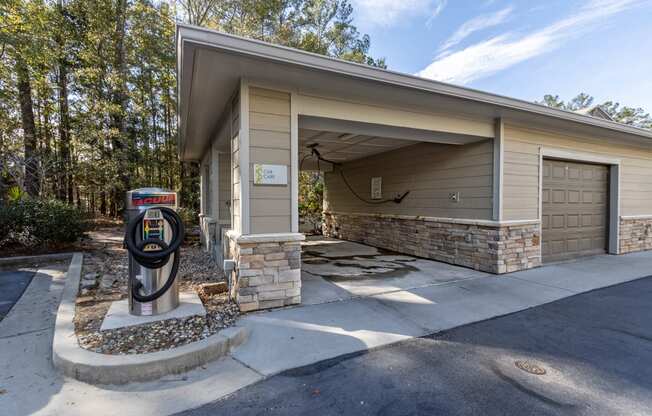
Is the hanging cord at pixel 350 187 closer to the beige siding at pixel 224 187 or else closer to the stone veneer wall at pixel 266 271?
the beige siding at pixel 224 187

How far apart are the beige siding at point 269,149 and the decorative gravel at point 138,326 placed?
0.96 meters

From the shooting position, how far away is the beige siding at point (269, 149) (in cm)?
331

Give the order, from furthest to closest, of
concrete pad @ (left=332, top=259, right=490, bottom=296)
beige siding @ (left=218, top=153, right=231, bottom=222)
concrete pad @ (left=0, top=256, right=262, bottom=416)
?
beige siding @ (left=218, top=153, right=231, bottom=222) → concrete pad @ (left=332, top=259, right=490, bottom=296) → concrete pad @ (left=0, top=256, right=262, bottom=416)

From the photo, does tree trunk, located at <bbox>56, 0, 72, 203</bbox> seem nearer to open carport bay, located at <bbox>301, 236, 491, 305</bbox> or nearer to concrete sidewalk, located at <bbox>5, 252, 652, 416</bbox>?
concrete sidewalk, located at <bbox>5, 252, 652, 416</bbox>

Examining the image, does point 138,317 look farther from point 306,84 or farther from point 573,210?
point 573,210

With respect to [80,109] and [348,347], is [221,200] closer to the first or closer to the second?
[348,347]

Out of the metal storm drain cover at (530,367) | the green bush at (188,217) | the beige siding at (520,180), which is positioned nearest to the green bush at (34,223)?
the green bush at (188,217)

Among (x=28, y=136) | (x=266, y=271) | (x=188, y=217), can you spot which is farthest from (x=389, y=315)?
(x=28, y=136)

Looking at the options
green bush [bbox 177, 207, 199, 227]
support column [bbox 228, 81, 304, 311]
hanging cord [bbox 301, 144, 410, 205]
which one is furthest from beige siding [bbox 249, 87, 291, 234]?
green bush [bbox 177, 207, 199, 227]

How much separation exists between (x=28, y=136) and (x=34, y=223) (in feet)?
18.0

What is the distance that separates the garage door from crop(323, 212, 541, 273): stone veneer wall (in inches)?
27.8

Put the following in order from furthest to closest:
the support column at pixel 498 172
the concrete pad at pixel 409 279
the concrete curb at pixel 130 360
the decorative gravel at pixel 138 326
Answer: the support column at pixel 498 172, the concrete pad at pixel 409 279, the decorative gravel at pixel 138 326, the concrete curb at pixel 130 360

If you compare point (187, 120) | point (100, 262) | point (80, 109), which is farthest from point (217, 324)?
point (80, 109)

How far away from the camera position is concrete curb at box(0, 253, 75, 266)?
489 centimetres
